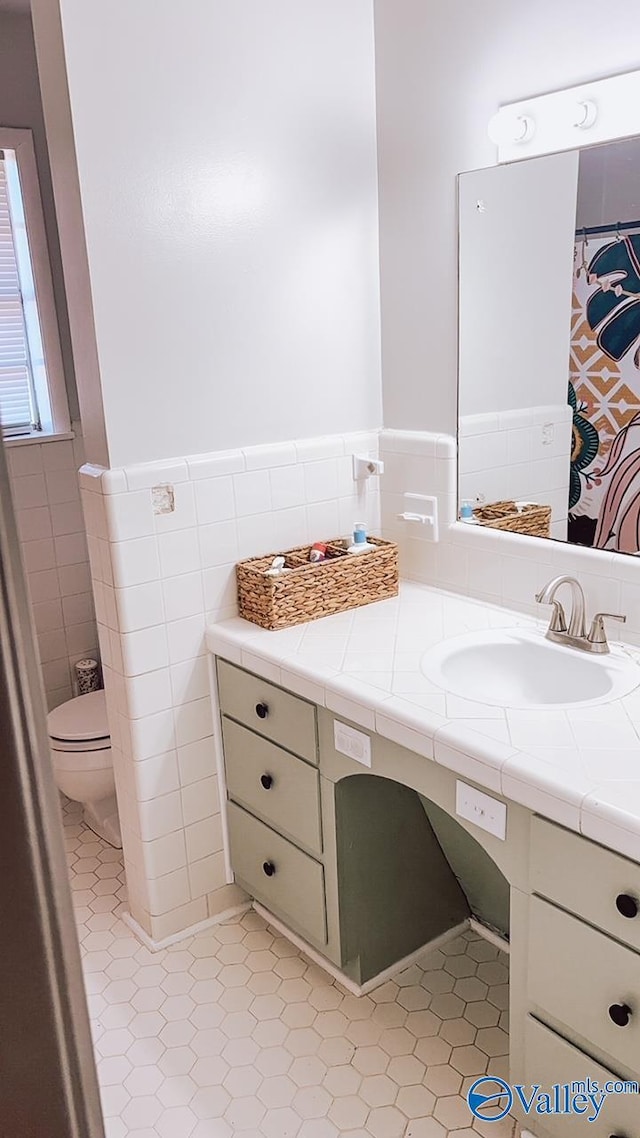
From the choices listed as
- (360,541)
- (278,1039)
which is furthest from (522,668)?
(278,1039)

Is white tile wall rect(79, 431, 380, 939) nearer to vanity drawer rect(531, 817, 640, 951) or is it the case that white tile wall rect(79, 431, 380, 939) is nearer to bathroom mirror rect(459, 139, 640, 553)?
bathroom mirror rect(459, 139, 640, 553)

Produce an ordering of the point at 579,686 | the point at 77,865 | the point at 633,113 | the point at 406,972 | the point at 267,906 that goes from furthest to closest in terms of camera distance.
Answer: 1. the point at 77,865
2. the point at 267,906
3. the point at 406,972
4. the point at 579,686
5. the point at 633,113

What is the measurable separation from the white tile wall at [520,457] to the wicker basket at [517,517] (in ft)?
0.05

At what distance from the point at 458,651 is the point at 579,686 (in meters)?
0.27

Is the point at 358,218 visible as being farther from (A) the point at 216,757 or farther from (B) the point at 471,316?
(A) the point at 216,757

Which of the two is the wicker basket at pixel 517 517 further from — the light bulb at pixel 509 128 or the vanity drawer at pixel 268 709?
the light bulb at pixel 509 128

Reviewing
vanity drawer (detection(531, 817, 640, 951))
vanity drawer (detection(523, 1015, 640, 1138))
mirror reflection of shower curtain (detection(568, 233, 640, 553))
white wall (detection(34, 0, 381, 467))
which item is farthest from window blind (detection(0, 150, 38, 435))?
vanity drawer (detection(523, 1015, 640, 1138))

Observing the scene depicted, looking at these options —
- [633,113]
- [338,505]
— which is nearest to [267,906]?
[338,505]

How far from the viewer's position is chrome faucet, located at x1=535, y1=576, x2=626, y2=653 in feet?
6.26

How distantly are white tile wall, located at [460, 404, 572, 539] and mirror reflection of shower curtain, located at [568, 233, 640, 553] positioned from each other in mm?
38

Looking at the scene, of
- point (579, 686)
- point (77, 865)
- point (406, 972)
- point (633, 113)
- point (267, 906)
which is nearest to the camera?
point (633, 113)

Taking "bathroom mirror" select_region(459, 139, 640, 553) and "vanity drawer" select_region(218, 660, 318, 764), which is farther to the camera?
"vanity drawer" select_region(218, 660, 318, 764)

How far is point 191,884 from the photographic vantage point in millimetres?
2352

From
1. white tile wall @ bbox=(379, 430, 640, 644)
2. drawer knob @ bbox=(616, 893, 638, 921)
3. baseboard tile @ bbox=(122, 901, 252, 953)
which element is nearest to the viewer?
drawer knob @ bbox=(616, 893, 638, 921)
